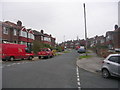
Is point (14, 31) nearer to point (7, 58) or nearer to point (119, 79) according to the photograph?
point (7, 58)

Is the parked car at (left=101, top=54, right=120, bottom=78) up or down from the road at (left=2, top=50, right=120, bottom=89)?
up

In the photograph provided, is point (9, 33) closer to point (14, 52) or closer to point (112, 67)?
point (14, 52)

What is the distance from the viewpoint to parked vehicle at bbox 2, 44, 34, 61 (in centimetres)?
1811

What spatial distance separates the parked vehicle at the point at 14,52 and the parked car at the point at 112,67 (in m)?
13.8

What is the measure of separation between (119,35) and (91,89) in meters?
37.4

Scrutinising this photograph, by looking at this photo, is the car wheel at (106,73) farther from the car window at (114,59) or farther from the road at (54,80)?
the car window at (114,59)

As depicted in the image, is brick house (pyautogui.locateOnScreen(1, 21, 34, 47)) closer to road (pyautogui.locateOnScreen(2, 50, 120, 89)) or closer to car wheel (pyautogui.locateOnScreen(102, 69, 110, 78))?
road (pyautogui.locateOnScreen(2, 50, 120, 89))

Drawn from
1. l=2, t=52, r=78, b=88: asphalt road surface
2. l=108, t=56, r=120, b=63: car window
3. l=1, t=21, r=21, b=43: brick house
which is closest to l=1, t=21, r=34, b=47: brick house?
l=1, t=21, r=21, b=43: brick house

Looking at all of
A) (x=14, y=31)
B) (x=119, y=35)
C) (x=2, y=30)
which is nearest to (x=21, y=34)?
(x=14, y=31)

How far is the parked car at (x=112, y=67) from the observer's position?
752 centimetres

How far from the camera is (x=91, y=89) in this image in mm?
5828

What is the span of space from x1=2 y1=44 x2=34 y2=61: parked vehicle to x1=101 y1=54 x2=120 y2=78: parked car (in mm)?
13779

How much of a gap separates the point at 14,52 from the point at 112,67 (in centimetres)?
1478

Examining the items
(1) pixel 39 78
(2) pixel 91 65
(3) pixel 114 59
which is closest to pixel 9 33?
(2) pixel 91 65
